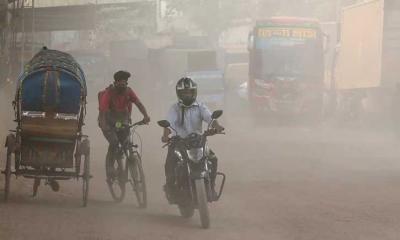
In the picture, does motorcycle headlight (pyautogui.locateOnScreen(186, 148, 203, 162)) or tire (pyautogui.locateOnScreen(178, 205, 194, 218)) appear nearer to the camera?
motorcycle headlight (pyautogui.locateOnScreen(186, 148, 203, 162))

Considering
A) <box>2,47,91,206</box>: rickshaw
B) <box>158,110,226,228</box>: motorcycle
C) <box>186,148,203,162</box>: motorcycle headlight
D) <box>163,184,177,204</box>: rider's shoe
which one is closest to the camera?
<box>158,110,226,228</box>: motorcycle

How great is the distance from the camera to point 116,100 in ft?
34.1

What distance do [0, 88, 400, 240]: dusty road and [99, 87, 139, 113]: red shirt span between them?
4.09 feet

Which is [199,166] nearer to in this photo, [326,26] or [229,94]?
[229,94]

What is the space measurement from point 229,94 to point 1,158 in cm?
2177

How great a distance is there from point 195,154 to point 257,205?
2.08 metres

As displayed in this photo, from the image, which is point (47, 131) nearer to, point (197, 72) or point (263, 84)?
point (263, 84)

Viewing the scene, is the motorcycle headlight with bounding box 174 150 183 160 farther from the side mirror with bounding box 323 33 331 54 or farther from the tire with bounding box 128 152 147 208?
the side mirror with bounding box 323 33 331 54

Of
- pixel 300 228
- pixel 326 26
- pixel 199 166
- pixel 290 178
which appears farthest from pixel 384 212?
pixel 326 26

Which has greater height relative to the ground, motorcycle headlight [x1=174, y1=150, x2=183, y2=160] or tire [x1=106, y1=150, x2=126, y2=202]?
motorcycle headlight [x1=174, y1=150, x2=183, y2=160]

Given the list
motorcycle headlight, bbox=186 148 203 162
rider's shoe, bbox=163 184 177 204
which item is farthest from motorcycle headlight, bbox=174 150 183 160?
rider's shoe, bbox=163 184 177 204

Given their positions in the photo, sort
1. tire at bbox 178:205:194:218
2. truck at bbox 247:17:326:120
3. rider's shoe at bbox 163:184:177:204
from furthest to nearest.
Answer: truck at bbox 247:17:326:120, tire at bbox 178:205:194:218, rider's shoe at bbox 163:184:177:204

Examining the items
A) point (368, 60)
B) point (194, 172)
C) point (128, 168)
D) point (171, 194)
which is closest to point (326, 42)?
point (368, 60)

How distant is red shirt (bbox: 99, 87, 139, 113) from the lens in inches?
407
